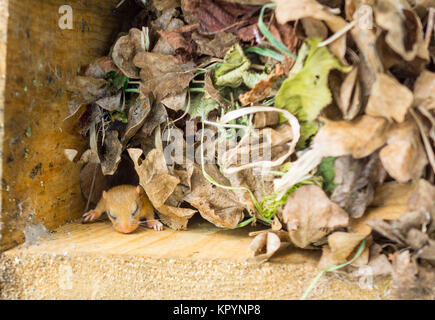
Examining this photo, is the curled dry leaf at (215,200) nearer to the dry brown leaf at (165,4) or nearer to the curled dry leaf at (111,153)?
the curled dry leaf at (111,153)

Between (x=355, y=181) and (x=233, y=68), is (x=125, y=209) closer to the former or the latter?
(x=233, y=68)

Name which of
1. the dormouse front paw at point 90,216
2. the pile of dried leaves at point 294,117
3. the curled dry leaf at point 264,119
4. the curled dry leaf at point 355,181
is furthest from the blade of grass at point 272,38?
the dormouse front paw at point 90,216

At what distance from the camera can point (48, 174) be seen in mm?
950

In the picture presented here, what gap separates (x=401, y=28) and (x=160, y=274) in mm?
589

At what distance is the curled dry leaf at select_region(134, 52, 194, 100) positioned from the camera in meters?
0.97

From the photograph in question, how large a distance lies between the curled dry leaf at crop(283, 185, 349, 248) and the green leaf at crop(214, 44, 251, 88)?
0.91 feet

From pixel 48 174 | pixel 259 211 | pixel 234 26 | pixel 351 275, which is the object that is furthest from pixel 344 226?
pixel 48 174

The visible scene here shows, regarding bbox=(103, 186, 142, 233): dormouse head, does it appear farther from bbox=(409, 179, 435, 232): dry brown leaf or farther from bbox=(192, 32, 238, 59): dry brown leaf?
bbox=(409, 179, 435, 232): dry brown leaf

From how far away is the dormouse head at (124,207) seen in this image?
1.03 m

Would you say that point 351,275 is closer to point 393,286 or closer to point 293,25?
point 393,286

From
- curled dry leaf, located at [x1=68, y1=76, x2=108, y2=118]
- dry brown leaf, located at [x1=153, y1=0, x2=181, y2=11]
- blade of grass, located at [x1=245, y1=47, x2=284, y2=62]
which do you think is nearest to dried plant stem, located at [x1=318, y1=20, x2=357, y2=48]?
blade of grass, located at [x1=245, y1=47, x2=284, y2=62]

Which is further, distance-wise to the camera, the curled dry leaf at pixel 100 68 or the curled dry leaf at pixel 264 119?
the curled dry leaf at pixel 100 68

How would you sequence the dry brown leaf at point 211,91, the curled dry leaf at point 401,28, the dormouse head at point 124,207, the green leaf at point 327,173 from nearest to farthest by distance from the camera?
the curled dry leaf at point 401,28 → the green leaf at point 327,173 → the dry brown leaf at point 211,91 → the dormouse head at point 124,207

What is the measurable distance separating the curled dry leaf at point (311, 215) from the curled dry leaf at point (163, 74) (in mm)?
372
